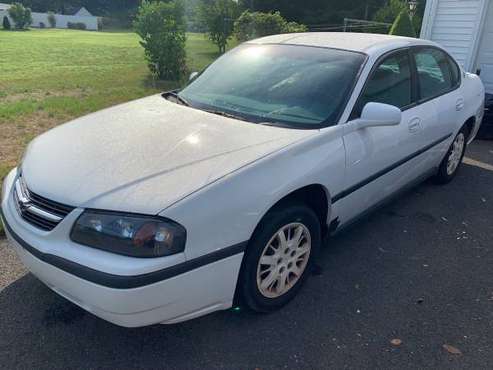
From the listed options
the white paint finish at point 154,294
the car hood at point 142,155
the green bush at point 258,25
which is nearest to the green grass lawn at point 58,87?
the green bush at point 258,25

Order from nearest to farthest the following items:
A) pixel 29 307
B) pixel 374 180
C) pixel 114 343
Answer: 1. pixel 114 343
2. pixel 29 307
3. pixel 374 180

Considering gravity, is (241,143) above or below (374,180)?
above

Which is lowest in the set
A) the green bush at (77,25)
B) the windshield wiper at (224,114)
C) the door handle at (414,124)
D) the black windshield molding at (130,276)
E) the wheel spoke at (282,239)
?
the green bush at (77,25)

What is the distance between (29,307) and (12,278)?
1.27ft

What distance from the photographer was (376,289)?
2.99 m

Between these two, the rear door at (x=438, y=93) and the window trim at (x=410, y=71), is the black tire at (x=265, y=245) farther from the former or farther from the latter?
the rear door at (x=438, y=93)

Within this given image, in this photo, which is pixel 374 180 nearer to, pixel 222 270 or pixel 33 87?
pixel 222 270

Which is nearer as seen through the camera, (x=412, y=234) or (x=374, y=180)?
(x=374, y=180)

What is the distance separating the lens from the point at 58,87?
10.4 m

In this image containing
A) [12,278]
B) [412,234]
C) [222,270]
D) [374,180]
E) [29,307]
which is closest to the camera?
[222,270]

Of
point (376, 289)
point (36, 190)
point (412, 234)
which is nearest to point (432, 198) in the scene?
point (412, 234)

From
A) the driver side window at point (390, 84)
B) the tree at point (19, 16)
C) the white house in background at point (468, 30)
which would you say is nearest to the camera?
the driver side window at point (390, 84)

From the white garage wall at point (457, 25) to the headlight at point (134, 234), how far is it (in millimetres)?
8953

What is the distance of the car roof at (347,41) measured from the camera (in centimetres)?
335
